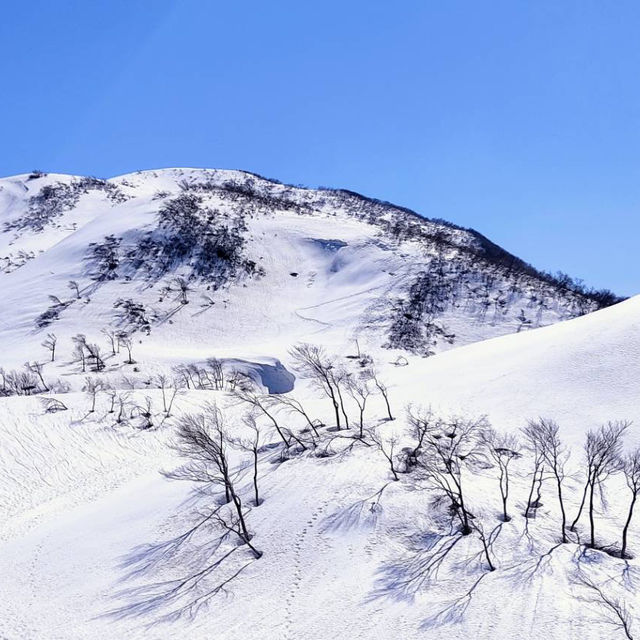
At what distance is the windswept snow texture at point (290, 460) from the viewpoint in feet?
67.9

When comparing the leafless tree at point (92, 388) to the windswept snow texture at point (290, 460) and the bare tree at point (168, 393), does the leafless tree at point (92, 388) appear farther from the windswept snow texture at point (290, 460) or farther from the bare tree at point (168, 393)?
the bare tree at point (168, 393)

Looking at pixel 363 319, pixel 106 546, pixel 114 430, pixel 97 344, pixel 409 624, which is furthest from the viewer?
pixel 363 319

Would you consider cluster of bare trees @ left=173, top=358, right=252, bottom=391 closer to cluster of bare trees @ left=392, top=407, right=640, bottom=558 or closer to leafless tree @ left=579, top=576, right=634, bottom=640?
cluster of bare trees @ left=392, top=407, right=640, bottom=558

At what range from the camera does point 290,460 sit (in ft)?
113

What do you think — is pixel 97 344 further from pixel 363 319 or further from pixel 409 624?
pixel 409 624

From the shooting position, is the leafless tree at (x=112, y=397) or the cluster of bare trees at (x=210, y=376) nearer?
the leafless tree at (x=112, y=397)

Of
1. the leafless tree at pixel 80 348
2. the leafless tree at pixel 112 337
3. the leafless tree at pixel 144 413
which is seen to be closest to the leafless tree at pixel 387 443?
the leafless tree at pixel 144 413

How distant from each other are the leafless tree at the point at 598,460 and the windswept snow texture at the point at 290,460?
3.73 ft

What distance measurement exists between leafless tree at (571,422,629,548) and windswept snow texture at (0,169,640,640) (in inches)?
44.8

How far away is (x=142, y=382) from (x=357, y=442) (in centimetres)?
3882

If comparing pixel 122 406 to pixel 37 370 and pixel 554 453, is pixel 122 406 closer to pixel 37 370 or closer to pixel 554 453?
pixel 37 370

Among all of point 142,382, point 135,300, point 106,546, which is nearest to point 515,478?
point 106,546

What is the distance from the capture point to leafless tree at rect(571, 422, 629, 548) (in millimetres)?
23938

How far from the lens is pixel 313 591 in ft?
71.2
